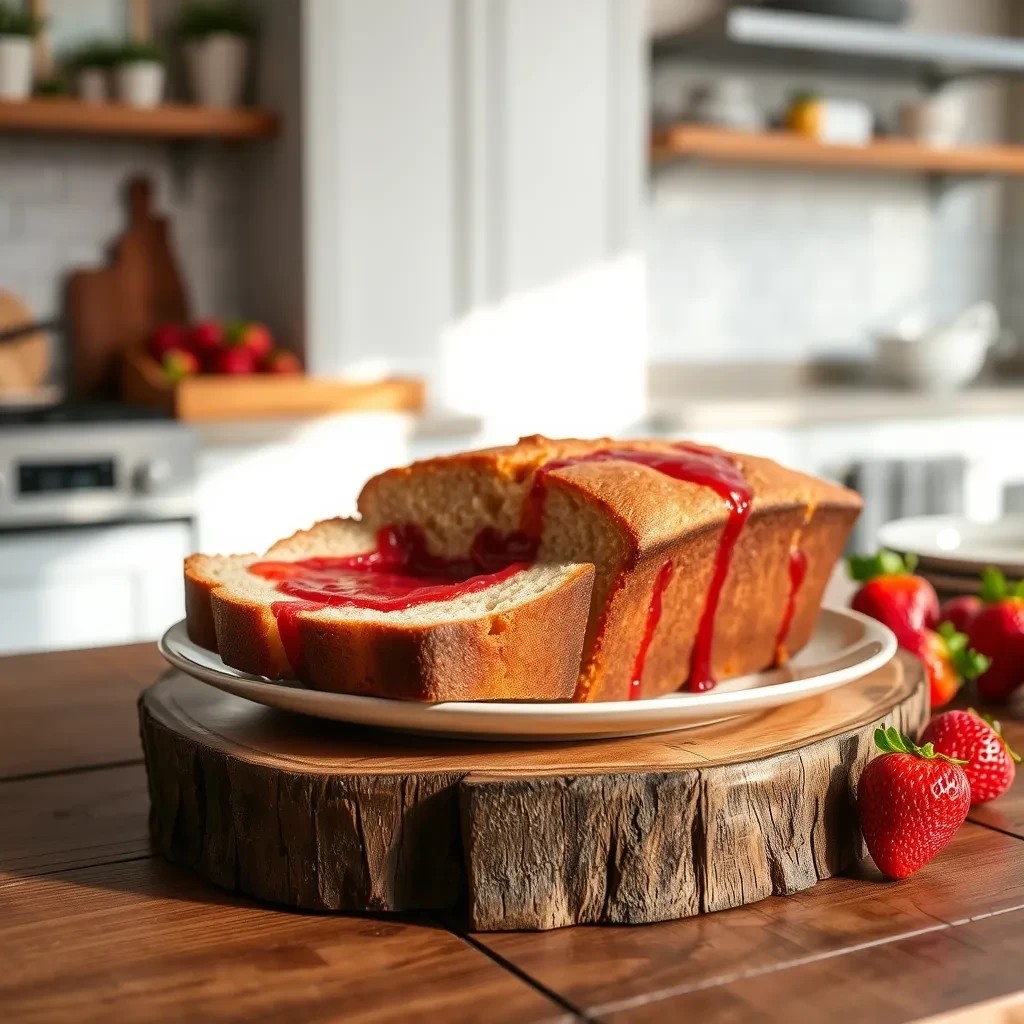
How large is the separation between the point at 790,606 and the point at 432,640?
44 centimetres

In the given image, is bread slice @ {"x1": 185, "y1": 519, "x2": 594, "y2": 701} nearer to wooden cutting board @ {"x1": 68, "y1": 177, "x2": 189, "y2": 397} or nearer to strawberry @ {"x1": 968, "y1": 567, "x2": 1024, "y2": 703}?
strawberry @ {"x1": 968, "y1": 567, "x2": 1024, "y2": 703}

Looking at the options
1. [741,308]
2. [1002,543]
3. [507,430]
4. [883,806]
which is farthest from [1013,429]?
[883,806]

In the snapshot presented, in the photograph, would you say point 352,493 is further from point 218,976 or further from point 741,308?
point 218,976

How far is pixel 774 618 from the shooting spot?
48.3 inches

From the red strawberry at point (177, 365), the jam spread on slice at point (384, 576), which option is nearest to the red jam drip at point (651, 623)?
the jam spread on slice at point (384, 576)

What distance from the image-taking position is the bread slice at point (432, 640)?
910 mm

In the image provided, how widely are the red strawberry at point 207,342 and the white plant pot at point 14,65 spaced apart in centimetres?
69

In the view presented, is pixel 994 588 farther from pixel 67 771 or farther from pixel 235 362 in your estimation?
pixel 235 362

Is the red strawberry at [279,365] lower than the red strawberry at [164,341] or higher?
lower

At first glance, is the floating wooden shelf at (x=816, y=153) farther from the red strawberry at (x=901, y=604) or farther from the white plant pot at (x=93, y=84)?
the red strawberry at (x=901, y=604)

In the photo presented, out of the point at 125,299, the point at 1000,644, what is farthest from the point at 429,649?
the point at 125,299

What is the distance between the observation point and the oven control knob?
3.01 meters

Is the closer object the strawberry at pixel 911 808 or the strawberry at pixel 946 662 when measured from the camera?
the strawberry at pixel 911 808

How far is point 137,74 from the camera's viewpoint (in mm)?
3443
